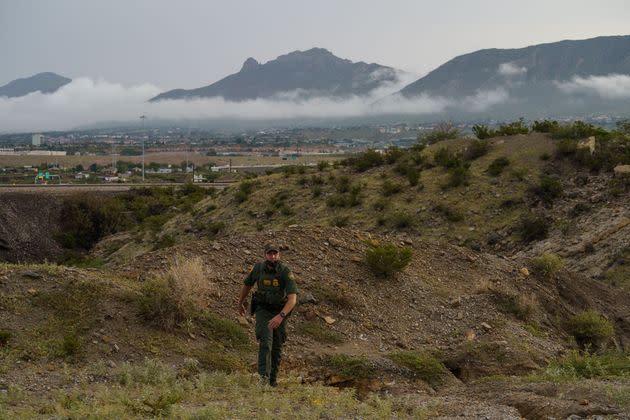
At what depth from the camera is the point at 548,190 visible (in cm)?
2759

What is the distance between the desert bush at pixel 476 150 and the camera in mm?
33188

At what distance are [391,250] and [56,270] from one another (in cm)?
604

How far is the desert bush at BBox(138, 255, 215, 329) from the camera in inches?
395

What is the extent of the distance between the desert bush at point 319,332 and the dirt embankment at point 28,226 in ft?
92.6

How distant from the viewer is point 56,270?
10.7 meters

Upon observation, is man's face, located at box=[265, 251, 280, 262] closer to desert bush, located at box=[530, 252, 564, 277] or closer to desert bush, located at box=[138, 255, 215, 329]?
desert bush, located at box=[138, 255, 215, 329]

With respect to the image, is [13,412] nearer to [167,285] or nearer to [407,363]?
[167,285]

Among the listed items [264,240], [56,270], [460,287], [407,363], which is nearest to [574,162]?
[460,287]

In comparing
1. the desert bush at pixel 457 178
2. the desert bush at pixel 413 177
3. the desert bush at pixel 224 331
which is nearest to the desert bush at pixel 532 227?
the desert bush at pixel 457 178

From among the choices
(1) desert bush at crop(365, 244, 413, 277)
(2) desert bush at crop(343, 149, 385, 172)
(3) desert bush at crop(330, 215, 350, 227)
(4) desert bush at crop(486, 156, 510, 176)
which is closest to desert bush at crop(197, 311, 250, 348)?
(1) desert bush at crop(365, 244, 413, 277)

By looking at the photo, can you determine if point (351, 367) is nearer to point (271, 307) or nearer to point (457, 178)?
point (271, 307)

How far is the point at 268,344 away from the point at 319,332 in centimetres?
252

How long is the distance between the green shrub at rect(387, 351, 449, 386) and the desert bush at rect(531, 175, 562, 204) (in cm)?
1835

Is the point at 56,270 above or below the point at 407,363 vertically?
above
